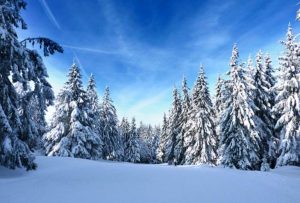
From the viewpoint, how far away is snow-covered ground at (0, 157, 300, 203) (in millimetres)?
7695

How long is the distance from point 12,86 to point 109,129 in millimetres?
33362

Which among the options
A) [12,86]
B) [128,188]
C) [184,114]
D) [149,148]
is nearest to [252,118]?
[184,114]

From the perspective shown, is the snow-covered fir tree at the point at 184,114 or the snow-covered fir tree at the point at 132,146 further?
the snow-covered fir tree at the point at 132,146

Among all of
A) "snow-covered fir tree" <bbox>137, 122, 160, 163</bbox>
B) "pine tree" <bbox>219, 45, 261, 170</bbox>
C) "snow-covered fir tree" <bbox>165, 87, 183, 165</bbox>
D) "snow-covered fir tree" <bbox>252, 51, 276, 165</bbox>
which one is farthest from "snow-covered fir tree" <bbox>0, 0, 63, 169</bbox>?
"snow-covered fir tree" <bbox>137, 122, 160, 163</bbox>

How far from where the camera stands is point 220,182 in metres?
10.9

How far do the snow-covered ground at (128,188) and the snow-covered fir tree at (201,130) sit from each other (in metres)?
22.9

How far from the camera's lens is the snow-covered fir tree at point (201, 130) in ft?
115

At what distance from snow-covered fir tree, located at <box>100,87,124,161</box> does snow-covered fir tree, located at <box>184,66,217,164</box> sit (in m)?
13.3

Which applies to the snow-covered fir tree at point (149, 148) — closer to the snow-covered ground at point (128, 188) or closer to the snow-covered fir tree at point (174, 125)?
the snow-covered fir tree at point (174, 125)

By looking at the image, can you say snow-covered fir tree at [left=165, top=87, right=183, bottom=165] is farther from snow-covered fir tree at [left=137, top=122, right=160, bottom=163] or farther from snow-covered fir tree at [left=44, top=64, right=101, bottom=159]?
snow-covered fir tree at [left=137, top=122, right=160, bottom=163]

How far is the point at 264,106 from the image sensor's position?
2973 centimetres

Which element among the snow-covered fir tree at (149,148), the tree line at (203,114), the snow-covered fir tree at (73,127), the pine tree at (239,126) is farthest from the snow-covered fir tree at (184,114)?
the snow-covered fir tree at (149,148)

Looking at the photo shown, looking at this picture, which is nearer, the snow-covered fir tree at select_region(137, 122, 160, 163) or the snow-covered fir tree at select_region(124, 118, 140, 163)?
the snow-covered fir tree at select_region(124, 118, 140, 163)

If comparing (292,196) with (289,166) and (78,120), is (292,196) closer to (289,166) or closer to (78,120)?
(289,166)
